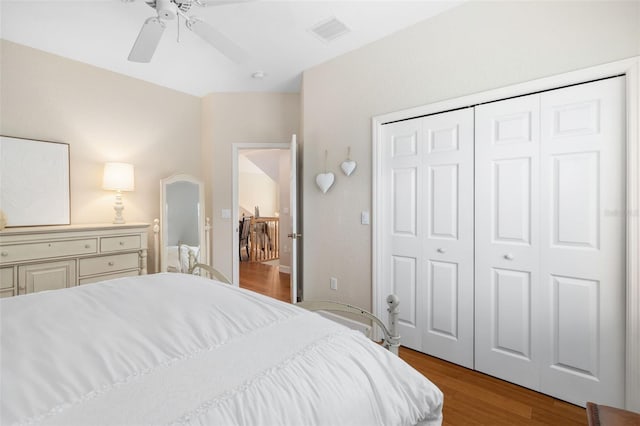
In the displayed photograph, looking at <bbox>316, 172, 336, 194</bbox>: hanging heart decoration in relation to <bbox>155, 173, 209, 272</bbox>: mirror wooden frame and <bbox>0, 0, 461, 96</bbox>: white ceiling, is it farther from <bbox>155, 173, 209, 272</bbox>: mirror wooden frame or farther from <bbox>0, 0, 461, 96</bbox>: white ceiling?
<bbox>155, 173, 209, 272</bbox>: mirror wooden frame

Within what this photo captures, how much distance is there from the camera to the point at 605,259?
1728mm

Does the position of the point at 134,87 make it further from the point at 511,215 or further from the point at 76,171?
the point at 511,215

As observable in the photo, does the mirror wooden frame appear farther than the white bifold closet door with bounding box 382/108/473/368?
Yes

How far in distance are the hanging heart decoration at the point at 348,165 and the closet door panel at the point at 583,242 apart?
140 centimetres

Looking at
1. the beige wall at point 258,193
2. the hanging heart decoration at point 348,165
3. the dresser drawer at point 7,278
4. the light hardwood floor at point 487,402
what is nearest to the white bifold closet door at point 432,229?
the light hardwood floor at point 487,402

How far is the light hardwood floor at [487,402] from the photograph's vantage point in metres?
1.72

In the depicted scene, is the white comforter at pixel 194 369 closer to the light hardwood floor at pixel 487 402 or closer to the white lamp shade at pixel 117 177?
the light hardwood floor at pixel 487 402

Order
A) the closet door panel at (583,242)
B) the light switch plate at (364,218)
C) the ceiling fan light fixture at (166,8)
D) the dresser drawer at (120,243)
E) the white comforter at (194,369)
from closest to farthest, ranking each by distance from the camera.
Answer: the white comforter at (194,369) < the ceiling fan light fixture at (166,8) < the closet door panel at (583,242) < the light switch plate at (364,218) < the dresser drawer at (120,243)

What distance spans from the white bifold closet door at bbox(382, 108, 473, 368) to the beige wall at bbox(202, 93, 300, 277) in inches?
68.5

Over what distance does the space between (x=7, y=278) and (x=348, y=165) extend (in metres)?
2.92

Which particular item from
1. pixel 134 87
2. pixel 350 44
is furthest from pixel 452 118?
pixel 134 87

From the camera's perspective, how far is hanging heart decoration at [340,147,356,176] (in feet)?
9.11

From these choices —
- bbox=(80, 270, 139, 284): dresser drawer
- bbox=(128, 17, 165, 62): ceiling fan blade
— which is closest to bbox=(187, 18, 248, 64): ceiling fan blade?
bbox=(128, 17, 165, 62): ceiling fan blade

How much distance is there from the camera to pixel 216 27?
2453 millimetres
